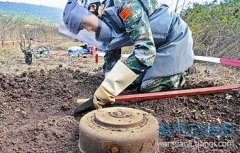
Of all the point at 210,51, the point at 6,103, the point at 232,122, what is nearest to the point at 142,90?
the point at 232,122

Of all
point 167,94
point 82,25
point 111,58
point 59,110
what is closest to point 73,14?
point 82,25

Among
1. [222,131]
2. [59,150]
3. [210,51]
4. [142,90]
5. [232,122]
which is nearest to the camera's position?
[59,150]

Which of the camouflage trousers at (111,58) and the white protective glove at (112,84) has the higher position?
the white protective glove at (112,84)

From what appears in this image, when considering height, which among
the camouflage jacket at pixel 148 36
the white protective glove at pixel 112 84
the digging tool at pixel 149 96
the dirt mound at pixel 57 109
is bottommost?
the dirt mound at pixel 57 109

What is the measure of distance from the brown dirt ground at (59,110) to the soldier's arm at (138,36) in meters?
0.43

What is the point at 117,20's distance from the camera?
2793 mm

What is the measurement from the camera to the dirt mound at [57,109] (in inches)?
84.4

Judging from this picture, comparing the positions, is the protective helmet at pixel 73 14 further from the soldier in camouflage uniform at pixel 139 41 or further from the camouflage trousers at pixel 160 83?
the camouflage trousers at pixel 160 83

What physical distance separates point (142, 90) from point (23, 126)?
1.12m

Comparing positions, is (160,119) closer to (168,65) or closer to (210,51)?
(168,65)

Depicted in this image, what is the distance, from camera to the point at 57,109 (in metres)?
2.89

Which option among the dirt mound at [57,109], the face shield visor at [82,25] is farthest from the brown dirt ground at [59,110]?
the face shield visor at [82,25]

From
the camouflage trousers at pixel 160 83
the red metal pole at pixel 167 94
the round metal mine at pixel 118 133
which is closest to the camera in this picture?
the round metal mine at pixel 118 133

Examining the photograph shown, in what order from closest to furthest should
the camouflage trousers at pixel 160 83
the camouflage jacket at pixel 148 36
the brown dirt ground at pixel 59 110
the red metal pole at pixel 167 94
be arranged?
the brown dirt ground at pixel 59 110
the camouflage jacket at pixel 148 36
the red metal pole at pixel 167 94
the camouflage trousers at pixel 160 83
